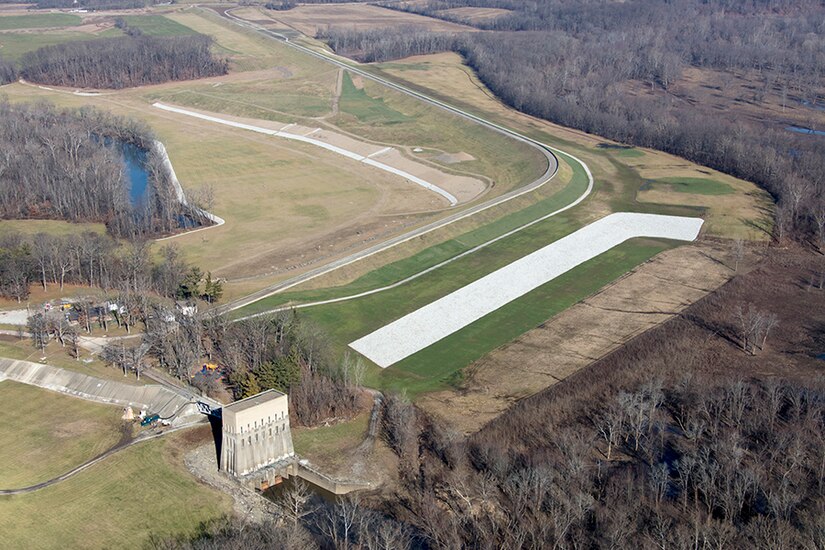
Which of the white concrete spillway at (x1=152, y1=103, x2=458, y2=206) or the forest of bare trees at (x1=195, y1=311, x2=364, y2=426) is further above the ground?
the forest of bare trees at (x1=195, y1=311, x2=364, y2=426)

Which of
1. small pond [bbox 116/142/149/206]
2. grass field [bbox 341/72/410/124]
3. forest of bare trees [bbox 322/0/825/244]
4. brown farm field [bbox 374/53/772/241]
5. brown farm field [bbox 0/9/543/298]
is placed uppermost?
forest of bare trees [bbox 322/0/825/244]

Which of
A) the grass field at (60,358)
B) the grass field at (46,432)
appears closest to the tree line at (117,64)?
the grass field at (60,358)

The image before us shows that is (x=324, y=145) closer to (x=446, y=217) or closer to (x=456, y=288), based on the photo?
(x=446, y=217)

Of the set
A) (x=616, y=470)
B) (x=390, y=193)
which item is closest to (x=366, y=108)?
(x=390, y=193)

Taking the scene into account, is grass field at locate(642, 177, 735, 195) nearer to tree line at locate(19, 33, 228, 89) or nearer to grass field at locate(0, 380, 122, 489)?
grass field at locate(0, 380, 122, 489)

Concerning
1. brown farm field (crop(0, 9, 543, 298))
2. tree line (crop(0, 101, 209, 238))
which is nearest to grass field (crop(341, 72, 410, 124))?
brown farm field (crop(0, 9, 543, 298))

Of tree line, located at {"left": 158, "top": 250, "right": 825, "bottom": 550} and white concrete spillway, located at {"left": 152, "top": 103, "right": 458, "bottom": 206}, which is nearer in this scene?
tree line, located at {"left": 158, "top": 250, "right": 825, "bottom": 550}

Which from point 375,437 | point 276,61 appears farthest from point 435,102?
point 375,437
